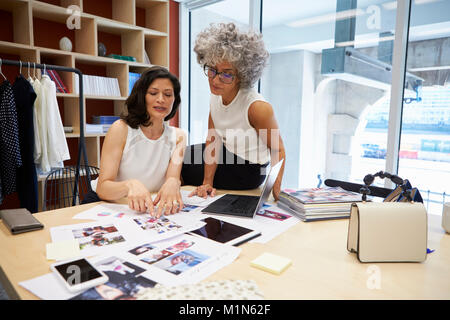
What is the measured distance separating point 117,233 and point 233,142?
0.95 meters

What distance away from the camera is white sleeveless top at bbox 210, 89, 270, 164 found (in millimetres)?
1705

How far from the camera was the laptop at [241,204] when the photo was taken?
3.95 ft

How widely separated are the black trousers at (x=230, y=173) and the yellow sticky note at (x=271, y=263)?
85 cm

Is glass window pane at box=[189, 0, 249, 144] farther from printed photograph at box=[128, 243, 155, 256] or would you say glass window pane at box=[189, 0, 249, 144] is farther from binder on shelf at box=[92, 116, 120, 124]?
printed photograph at box=[128, 243, 155, 256]

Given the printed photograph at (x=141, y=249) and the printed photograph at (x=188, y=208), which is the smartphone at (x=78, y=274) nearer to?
the printed photograph at (x=141, y=249)

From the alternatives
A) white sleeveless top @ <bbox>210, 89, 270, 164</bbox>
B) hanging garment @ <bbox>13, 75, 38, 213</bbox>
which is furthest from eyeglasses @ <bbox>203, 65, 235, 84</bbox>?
hanging garment @ <bbox>13, 75, 38, 213</bbox>

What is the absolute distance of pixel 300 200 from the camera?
1231 millimetres

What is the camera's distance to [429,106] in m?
2.47

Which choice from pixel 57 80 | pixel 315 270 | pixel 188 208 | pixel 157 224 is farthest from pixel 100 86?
pixel 315 270

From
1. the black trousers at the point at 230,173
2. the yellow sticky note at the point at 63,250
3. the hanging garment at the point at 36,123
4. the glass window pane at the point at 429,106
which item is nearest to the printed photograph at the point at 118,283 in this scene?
the yellow sticky note at the point at 63,250

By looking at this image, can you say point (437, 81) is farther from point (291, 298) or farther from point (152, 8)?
Answer: point (152, 8)

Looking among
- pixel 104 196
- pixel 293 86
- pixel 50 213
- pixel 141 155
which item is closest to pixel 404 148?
pixel 293 86

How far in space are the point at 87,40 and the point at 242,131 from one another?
2.33 meters

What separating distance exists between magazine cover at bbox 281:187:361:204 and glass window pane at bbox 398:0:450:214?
1.45 meters
